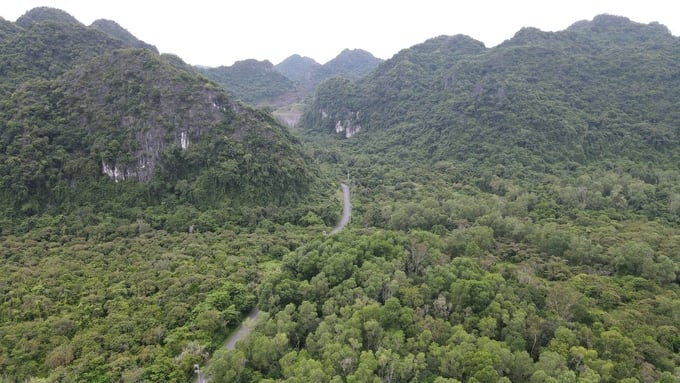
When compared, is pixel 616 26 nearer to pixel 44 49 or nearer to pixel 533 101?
pixel 533 101

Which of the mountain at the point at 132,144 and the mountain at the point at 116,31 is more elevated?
the mountain at the point at 116,31

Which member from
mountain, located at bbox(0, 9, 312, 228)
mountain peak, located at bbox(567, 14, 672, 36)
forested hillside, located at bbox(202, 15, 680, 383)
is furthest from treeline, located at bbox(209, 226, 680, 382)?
mountain peak, located at bbox(567, 14, 672, 36)

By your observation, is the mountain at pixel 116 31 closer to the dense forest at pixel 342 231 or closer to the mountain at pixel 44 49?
the dense forest at pixel 342 231

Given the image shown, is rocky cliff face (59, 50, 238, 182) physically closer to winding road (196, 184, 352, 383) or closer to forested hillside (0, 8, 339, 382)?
forested hillside (0, 8, 339, 382)

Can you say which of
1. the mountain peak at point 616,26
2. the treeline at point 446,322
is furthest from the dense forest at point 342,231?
the mountain peak at point 616,26

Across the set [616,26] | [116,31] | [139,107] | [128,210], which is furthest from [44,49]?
[616,26]

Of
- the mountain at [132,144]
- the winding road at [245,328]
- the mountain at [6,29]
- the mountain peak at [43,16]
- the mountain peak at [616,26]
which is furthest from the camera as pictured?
the mountain peak at [616,26]

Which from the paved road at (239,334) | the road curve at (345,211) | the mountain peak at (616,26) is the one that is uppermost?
the mountain peak at (616,26)

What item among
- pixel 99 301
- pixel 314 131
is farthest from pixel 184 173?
pixel 314 131
